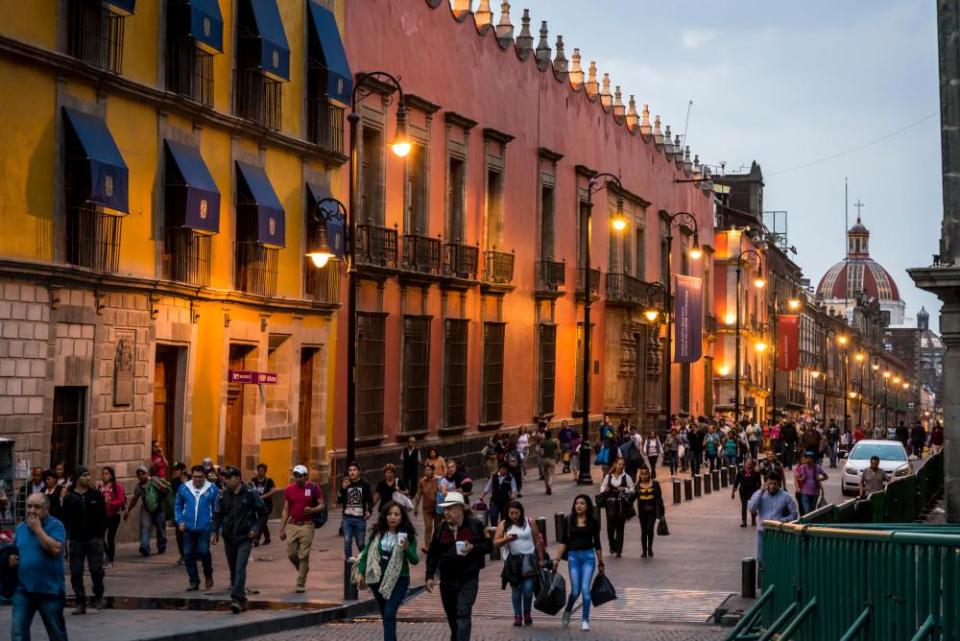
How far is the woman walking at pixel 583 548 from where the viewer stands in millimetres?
18078

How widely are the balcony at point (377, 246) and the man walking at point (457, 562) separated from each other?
20210mm

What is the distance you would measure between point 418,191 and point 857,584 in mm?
27750

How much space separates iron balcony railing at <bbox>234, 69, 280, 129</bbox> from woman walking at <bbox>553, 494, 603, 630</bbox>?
562 inches

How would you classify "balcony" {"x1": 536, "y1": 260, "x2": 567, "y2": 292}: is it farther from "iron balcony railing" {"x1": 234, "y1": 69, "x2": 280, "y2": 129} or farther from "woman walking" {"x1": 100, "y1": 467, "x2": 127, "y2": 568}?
"woman walking" {"x1": 100, "y1": 467, "x2": 127, "y2": 568}

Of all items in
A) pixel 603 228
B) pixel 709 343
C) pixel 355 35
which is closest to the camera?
pixel 355 35

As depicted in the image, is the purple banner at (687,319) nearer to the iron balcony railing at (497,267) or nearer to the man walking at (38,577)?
the iron balcony railing at (497,267)

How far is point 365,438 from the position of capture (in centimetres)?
3509

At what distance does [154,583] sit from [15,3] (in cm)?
838

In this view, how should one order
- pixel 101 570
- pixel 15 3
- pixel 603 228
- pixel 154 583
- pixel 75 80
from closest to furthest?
pixel 101 570 < pixel 154 583 < pixel 15 3 < pixel 75 80 < pixel 603 228

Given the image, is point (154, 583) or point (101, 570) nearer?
point (101, 570)

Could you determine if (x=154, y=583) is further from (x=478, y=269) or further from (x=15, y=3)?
(x=478, y=269)

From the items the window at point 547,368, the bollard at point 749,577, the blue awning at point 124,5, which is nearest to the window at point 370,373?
the blue awning at point 124,5

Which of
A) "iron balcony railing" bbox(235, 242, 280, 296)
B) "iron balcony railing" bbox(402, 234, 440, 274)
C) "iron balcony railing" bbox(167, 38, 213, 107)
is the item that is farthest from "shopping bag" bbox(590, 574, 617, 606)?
"iron balcony railing" bbox(402, 234, 440, 274)

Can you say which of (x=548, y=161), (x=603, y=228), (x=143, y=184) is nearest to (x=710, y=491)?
(x=548, y=161)
